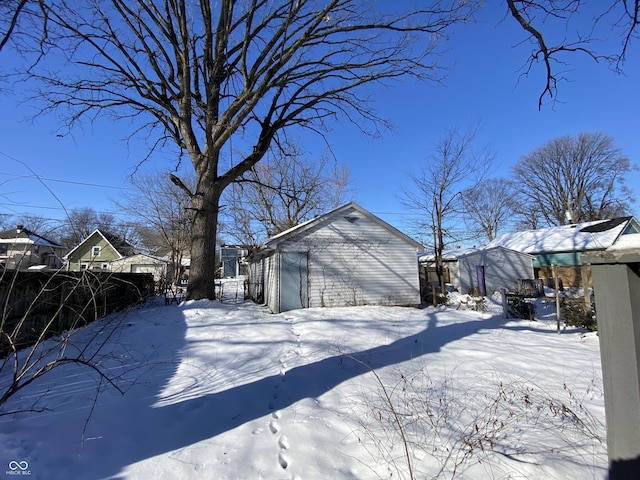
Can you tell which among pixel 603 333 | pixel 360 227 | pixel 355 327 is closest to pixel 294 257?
pixel 360 227

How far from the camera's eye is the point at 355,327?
8.59 meters

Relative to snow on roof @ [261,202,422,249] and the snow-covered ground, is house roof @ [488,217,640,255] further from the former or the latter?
the snow-covered ground

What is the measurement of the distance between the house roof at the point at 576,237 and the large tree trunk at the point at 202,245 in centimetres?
2491

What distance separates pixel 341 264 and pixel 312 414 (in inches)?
407

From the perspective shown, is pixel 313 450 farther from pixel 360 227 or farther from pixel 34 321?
pixel 360 227

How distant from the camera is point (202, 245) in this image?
1131 cm

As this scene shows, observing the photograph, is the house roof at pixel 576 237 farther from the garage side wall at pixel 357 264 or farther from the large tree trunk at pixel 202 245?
the large tree trunk at pixel 202 245

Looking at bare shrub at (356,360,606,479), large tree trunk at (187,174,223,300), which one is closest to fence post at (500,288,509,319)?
bare shrub at (356,360,606,479)

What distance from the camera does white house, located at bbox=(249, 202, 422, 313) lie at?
12789mm

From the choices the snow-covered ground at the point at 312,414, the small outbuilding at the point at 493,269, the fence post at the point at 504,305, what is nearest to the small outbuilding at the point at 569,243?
the small outbuilding at the point at 493,269

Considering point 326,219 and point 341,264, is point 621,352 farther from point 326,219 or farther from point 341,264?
point 326,219

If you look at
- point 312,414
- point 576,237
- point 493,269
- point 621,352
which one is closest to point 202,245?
point 312,414

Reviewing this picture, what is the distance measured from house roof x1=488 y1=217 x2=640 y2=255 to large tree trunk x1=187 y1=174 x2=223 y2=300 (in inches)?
981

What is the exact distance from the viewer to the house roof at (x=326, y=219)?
1287cm
